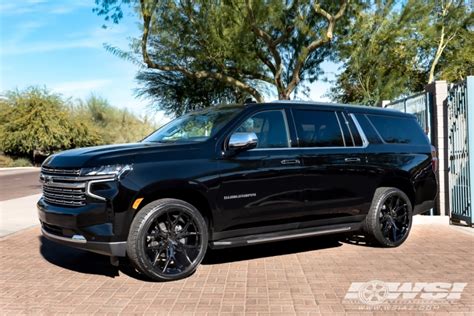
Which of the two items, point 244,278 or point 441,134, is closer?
point 244,278

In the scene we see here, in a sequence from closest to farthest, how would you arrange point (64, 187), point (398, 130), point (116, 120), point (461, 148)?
point (64, 187) → point (398, 130) → point (461, 148) → point (116, 120)

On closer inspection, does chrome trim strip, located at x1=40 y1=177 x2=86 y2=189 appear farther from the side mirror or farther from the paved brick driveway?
the side mirror

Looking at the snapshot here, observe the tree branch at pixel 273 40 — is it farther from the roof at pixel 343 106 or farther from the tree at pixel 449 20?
the tree at pixel 449 20

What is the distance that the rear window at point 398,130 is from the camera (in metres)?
7.38

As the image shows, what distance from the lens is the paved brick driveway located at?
4695 millimetres

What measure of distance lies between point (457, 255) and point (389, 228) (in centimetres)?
96

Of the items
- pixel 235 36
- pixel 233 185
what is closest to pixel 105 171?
pixel 233 185

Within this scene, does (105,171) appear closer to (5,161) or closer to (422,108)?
(422,108)

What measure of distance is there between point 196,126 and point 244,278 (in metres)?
2.04

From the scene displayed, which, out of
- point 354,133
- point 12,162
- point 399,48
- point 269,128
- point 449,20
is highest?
point 449,20

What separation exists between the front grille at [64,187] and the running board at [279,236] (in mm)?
1578

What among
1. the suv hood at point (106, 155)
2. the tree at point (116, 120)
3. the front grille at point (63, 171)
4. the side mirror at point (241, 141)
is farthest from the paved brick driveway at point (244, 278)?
the tree at point (116, 120)

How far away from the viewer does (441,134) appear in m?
9.26

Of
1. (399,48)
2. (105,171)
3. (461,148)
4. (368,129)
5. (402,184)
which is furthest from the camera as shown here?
(399,48)
